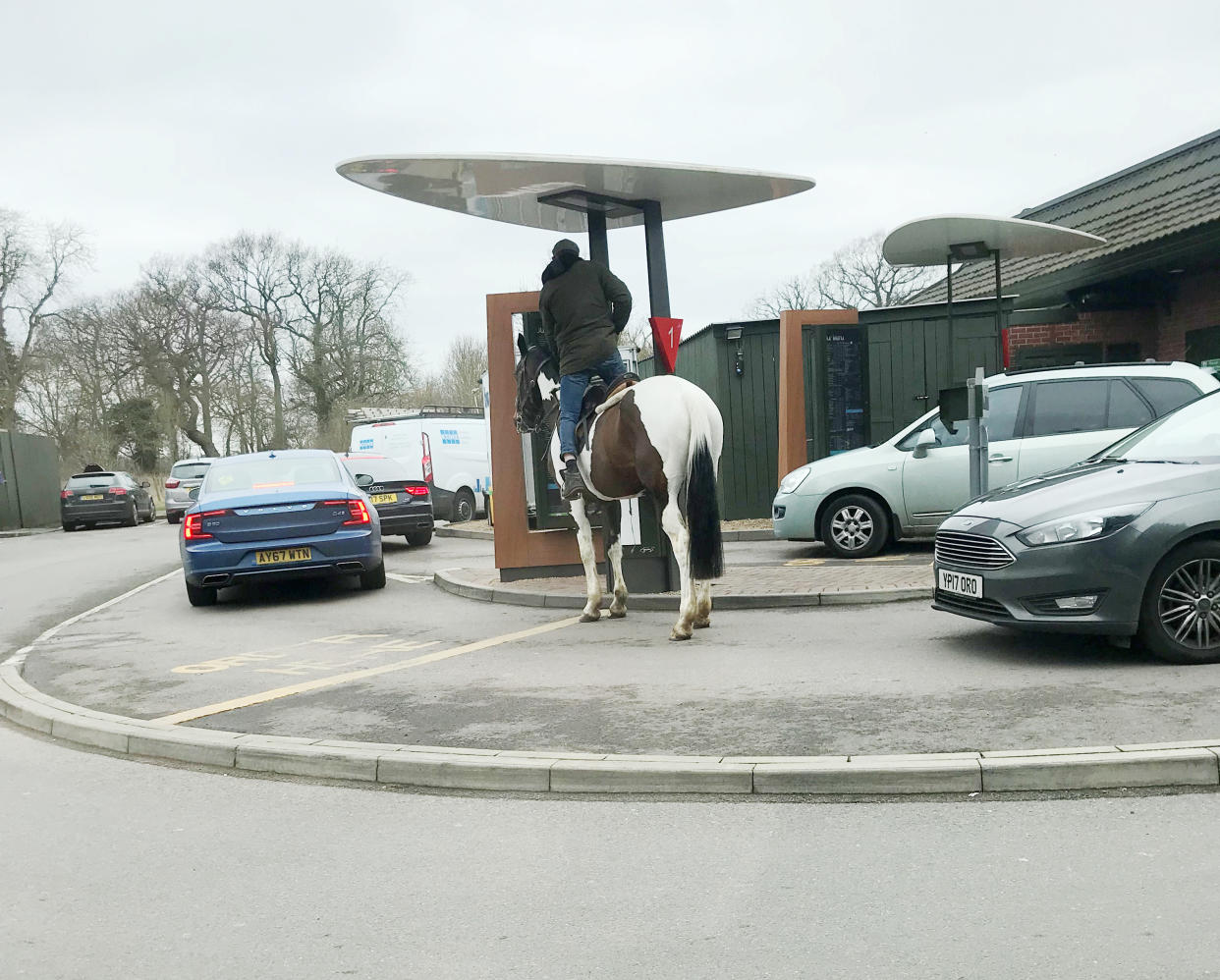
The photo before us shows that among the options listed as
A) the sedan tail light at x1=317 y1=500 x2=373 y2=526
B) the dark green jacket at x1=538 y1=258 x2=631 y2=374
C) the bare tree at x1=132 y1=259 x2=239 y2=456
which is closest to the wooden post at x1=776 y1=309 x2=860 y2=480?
the sedan tail light at x1=317 y1=500 x2=373 y2=526

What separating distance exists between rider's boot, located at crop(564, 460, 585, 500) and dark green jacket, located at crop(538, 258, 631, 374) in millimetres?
757

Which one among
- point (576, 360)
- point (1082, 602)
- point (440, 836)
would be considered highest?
point (576, 360)

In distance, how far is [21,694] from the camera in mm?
7938

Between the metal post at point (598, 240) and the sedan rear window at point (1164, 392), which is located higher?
the metal post at point (598, 240)

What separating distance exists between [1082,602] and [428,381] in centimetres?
6415

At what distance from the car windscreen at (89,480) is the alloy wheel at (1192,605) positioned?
3354 cm

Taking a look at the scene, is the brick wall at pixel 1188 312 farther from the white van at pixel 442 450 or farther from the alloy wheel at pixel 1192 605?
the white van at pixel 442 450

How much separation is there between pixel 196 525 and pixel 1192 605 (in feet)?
30.1

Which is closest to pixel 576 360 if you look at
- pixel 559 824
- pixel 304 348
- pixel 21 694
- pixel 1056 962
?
pixel 21 694

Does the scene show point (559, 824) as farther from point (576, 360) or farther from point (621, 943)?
point (576, 360)

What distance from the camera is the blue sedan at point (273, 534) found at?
12.3 meters

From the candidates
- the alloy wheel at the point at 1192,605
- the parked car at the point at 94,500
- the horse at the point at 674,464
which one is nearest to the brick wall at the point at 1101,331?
the horse at the point at 674,464

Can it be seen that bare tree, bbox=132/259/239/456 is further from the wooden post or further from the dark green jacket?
the dark green jacket

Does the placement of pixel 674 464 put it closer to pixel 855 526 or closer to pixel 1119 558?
pixel 1119 558
